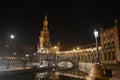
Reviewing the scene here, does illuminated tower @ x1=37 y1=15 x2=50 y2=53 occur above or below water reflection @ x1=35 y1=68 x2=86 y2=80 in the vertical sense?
above

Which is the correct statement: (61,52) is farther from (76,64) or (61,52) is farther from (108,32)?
(108,32)

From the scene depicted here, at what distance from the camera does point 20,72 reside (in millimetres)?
52500

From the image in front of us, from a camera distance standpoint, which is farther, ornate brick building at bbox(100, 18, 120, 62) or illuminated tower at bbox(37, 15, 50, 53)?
illuminated tower at bbox(37, 15, 50, 53)

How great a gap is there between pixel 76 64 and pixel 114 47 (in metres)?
25.8

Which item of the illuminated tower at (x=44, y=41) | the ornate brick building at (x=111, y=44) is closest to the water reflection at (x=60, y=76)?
the ornate brick building at (x=111, y=44)

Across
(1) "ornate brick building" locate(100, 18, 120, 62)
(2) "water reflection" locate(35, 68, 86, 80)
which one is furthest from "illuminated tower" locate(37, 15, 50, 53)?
(2) "water reflection" locate(35, 68, 86, 80)

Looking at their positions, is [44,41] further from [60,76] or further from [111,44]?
[60,76]

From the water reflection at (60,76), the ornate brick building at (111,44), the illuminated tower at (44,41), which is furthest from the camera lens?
the illuminated tower at (44,41)

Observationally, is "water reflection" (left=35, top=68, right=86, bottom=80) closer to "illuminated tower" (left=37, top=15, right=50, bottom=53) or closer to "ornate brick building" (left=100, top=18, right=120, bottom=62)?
"ornate brick building" (left=100, top=18, right=120, bottom=62)

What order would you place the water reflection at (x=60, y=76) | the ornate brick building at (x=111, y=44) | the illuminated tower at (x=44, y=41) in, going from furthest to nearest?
the illuminated tower at (x=44, y=41) < the ornate brick building at (x=111, y=44) < the water reflection at (x=60, y=76)

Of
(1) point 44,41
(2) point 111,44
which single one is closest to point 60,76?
(2) point 111,44

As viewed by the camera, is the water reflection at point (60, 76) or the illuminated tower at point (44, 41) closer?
the water reflection at point (60, 76)

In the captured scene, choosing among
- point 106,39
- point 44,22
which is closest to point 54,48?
point 44,22

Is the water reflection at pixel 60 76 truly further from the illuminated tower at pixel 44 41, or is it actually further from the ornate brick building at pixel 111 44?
the illuminated tower at pixel 44 41
